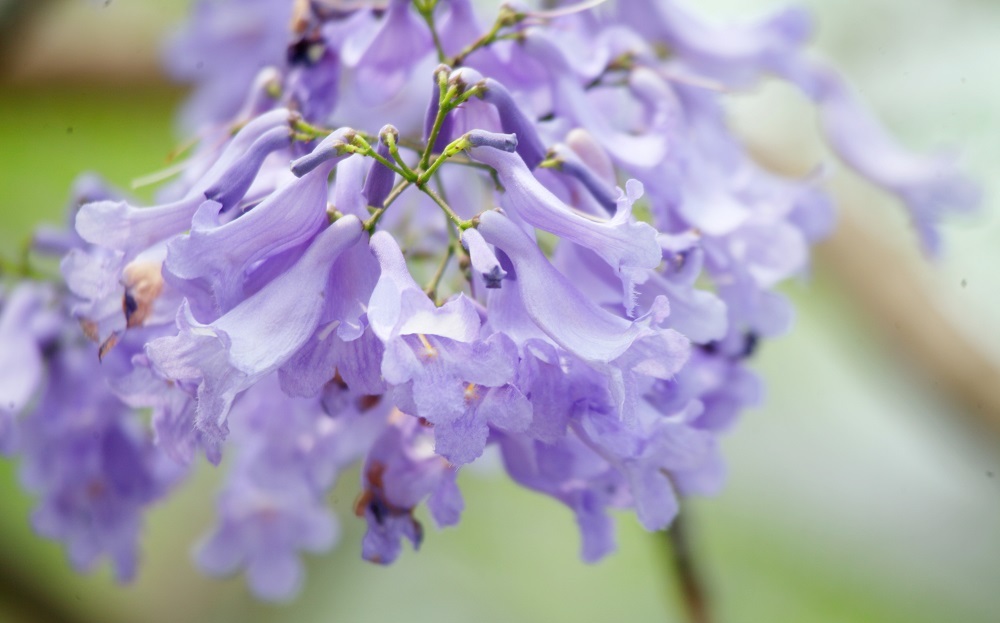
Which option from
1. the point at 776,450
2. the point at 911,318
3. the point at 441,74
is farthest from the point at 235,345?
the point at 776,450

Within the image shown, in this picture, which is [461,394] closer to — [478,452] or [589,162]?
[478,452]

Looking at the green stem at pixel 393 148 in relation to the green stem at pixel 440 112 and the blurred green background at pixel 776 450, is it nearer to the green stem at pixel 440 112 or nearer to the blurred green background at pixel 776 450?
the green stem at pixel 440 112

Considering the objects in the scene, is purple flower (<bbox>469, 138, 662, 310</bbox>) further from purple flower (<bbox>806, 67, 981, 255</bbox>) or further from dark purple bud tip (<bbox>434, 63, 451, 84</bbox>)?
purple flower (<bbox>806, 67, 981, 255</bbox>)

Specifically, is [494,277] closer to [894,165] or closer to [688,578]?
[894,165]

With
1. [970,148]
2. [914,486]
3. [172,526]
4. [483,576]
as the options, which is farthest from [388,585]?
[970,148]

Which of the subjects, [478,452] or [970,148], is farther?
[970,148]

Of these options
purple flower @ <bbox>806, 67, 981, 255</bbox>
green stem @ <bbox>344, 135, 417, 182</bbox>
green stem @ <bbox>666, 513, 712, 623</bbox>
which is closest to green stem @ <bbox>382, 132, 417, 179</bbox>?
green stem @ <bbox>344, 135, 417, 182</bbox>
